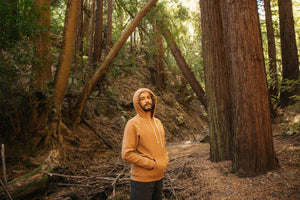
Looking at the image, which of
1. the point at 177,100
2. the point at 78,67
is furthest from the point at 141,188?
the point at 177,100

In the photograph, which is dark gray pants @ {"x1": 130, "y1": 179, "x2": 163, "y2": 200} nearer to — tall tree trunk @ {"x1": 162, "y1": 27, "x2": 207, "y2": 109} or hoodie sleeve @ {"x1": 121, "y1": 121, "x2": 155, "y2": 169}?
hoodie sleeve @ {"x1": 121, "y1": 121, "x2": 155, "y2": 169}

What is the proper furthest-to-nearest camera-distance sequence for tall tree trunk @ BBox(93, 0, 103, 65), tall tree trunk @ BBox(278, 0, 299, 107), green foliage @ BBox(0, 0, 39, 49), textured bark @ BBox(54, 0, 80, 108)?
tall tree trunk @ BBox(278, 0, 299, 107), tall tree trunk @ BBox(93, 0, 103, 65), textured bark @ BBox(54, 0, 80, 108), green foliage @ BBox(0, 0, 39, 49)

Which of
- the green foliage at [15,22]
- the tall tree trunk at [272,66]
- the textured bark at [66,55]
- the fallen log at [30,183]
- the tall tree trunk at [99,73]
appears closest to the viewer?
the fallen log at [30,183]

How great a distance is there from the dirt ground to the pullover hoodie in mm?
1608

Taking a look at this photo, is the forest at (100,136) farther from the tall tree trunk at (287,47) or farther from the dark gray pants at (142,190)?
the tall tree trunk at (287,47)

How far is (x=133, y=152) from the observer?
2781mm

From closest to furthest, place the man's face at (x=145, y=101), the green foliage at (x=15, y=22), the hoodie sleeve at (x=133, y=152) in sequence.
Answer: the hoodie sleeve at (x=133, y=152), the man's face at (x=145, y=101), the green foliage at (x=15, y=22)

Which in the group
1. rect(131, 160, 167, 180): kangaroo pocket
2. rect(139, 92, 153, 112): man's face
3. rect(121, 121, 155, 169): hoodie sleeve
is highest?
rect(139, 92, 153, 112): man's face

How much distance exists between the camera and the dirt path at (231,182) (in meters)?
3.70

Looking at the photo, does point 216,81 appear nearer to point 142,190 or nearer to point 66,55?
point 142,190

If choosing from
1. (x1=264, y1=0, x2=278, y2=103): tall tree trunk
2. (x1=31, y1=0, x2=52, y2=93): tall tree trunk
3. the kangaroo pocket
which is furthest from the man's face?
(x1=264, y1=0, x2=278, y2=103): tall tree trunk

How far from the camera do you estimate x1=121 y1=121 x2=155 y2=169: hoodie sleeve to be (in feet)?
8.96

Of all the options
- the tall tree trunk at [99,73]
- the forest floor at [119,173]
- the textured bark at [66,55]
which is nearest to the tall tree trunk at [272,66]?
the forest floor at [119,173]

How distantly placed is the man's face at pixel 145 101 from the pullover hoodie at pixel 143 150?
0.05 metres
